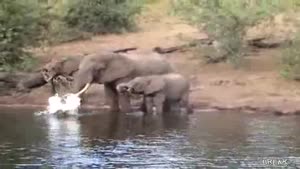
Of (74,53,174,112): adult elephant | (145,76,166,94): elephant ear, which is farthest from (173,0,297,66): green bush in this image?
(145,76,166,94): elephant ear

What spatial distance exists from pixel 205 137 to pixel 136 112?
3804mm

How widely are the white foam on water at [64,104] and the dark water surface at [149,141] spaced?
1.50 feet

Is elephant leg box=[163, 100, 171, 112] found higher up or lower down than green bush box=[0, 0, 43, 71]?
lower down

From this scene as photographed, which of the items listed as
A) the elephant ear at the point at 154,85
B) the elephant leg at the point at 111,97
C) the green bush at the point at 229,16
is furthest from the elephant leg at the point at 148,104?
the green bush at the point at 229,16

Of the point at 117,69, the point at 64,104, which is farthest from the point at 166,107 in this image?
the point at 64,104

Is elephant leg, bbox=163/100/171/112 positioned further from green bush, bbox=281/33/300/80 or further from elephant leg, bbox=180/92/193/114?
green bush, bbox=281/33/300/80

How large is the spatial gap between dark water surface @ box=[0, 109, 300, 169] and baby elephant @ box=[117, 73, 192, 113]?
0.56 metres

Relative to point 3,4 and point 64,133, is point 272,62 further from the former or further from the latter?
point 64,133

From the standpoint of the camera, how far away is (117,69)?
18422mm

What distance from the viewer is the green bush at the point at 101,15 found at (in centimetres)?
2512

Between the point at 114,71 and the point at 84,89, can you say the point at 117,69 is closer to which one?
the point at 114,71

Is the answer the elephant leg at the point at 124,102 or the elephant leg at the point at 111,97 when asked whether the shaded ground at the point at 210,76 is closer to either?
the elephant leg at the point at 111,97

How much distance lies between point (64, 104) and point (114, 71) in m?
1.35

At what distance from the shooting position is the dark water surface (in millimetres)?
11766
